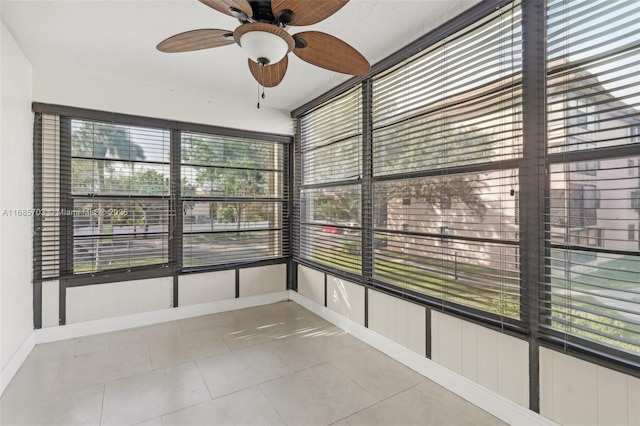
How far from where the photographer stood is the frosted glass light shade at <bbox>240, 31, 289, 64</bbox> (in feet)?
4.92

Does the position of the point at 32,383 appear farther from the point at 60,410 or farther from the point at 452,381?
the point at 452,381

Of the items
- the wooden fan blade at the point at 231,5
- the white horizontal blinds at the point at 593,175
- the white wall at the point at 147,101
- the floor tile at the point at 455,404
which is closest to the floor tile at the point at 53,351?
the white wall at the point at 147,101

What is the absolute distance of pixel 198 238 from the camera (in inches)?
155

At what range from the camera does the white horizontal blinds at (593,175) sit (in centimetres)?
155

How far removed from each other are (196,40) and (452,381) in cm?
274

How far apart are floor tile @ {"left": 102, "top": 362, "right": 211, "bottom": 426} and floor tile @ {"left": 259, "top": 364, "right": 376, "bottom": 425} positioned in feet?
1.66

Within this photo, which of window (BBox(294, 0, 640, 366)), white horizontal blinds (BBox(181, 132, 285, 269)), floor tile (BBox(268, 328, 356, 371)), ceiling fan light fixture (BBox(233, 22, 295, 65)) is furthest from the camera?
white horizontal blinds (BBox(181, 132, 285, 269))

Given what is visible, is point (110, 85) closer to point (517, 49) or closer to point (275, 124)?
point (275, 124)

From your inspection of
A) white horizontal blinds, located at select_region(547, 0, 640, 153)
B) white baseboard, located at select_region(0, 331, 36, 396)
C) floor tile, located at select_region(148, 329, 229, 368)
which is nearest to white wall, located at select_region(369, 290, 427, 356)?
floor tile, located at select_region(148, 329, 229, 368)

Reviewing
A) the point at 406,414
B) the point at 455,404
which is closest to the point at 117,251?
the point at 406,414

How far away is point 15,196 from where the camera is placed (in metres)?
2.64

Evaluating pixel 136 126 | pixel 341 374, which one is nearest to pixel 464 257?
pixel 341 374

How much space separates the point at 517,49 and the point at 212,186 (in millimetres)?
3300

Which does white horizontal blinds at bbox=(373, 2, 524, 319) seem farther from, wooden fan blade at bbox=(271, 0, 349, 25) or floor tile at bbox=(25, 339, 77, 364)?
floor tile at bbox=(25, 339, 77, 364)
